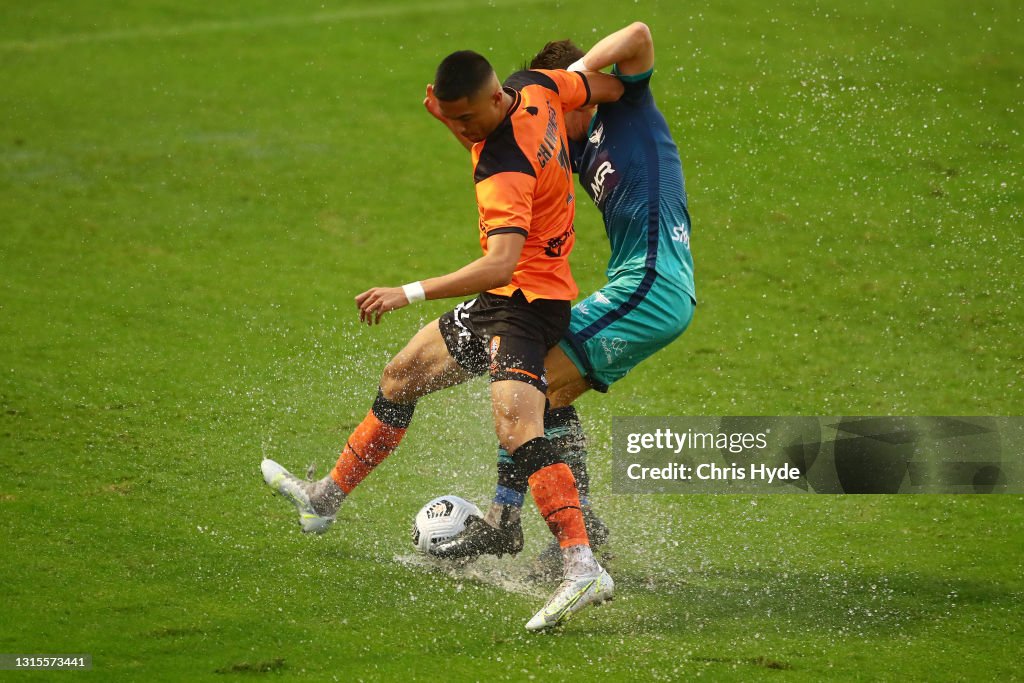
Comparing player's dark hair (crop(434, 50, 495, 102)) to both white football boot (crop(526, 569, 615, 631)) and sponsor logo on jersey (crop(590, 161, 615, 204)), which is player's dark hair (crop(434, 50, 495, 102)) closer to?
sponsor logo on jersey (crop(590, 161, 615, 204))

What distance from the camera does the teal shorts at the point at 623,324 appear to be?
5195mm

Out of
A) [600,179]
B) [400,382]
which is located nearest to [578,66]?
[600,179]

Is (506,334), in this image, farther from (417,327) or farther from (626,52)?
(417,327)

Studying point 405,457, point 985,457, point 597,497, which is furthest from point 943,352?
point 405,457

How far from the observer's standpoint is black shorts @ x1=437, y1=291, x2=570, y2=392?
16.1ft

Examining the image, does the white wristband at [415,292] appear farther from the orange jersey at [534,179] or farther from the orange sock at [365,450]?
the orange sock at [365,450]

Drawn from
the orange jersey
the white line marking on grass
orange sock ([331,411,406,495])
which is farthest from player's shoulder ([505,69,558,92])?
the white line marking on grass

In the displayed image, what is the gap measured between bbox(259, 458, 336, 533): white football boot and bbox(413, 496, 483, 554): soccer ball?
→ 41 cm

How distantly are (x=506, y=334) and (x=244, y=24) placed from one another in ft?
29.2

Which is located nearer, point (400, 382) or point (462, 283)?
point (462, 283)

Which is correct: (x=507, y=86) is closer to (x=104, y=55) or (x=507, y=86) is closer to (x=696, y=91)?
(x=696, y=91)

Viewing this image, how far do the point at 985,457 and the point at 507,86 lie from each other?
3225 mm

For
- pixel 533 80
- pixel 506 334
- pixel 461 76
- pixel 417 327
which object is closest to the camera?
pixel 461 76

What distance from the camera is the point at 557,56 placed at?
5.52 meters
